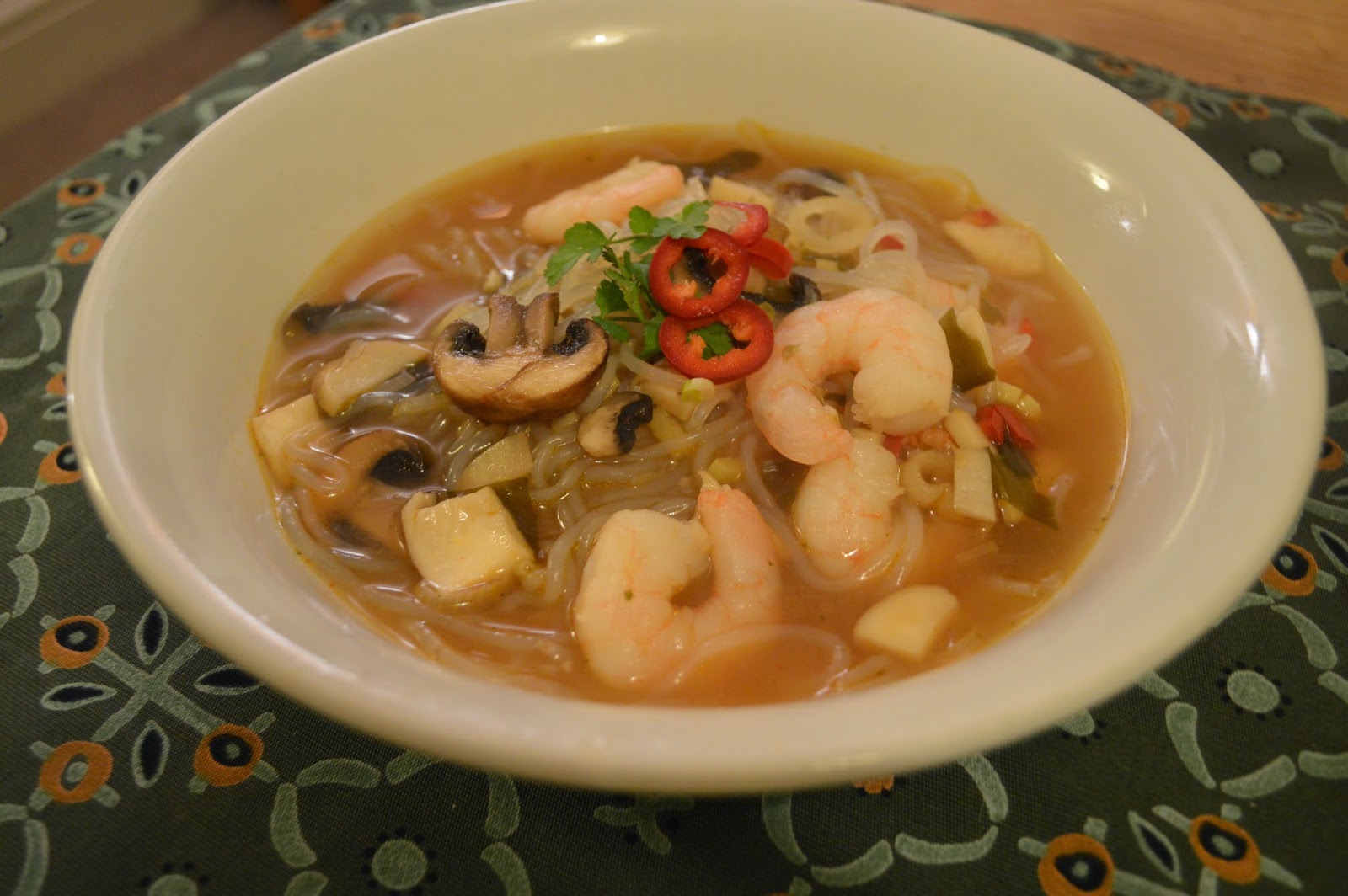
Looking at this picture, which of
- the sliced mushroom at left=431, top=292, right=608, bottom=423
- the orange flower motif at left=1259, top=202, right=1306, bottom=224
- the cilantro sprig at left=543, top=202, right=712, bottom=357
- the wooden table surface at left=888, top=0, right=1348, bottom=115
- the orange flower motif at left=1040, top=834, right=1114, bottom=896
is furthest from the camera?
the wooden table surface at left=888, top=0, right=1348, bottom=115

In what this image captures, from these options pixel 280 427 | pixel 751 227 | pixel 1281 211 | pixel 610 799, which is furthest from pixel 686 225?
pixel 1281 211

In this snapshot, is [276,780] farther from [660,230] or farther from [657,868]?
[660,230]

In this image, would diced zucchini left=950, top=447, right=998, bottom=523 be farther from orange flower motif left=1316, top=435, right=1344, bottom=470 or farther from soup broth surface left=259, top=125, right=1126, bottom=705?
orange flower motif left=1316, top=435, right=1344, bottom=470

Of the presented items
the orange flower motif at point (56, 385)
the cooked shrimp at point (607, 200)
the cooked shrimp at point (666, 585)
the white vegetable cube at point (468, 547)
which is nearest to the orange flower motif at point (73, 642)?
the white vegetable cube at point (468, 547)

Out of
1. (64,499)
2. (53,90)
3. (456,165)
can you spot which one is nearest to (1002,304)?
(456,165)

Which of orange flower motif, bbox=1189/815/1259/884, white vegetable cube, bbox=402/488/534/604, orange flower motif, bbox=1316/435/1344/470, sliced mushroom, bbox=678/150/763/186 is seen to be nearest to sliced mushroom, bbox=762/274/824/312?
sliced mushroom, bbox=678/150/763/186

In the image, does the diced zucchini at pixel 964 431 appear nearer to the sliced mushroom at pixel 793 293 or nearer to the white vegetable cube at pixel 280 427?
the sliced mushroom at pixel 793 293
